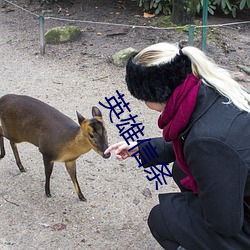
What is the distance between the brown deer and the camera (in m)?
3.00

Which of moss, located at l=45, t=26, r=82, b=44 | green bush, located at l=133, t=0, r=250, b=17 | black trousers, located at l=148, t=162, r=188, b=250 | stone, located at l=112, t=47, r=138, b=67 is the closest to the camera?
black trousers, located at l=148, t=162, r=188, b=250

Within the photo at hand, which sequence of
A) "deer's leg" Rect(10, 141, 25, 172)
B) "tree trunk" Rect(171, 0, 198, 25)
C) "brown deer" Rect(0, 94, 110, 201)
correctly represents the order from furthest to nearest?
1. "tree trunk" Rect(171, 0, 198, 25)
2. "deer's leg" Rect(10, 141, 25, 172)
3. "brown deer" Rect(0, 94, 110, 201)

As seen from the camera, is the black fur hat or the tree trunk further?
the tree trunk

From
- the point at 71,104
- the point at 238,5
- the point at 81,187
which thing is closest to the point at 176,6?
the point at 238,5

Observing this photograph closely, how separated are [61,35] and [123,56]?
116 centimetres

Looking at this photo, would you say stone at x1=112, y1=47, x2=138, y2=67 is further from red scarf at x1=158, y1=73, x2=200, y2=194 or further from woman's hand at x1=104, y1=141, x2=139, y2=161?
red scarf at x1=158, y1=73, x2=200, y2=194

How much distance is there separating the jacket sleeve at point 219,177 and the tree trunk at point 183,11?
5.04m

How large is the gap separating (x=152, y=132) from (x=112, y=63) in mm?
1829

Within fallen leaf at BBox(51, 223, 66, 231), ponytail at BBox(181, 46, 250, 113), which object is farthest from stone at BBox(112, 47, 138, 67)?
ponytail at BBox(181, 46, 250, 113)

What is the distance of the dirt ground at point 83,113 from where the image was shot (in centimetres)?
315

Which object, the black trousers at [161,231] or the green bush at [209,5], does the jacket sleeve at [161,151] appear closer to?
the black trousers at [161,231]

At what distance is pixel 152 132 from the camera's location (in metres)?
4.39

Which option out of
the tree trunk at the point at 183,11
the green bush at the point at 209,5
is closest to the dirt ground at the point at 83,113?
the green bush at the point at 209,5

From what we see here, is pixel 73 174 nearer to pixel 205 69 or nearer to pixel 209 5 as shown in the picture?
pixel 205 69
